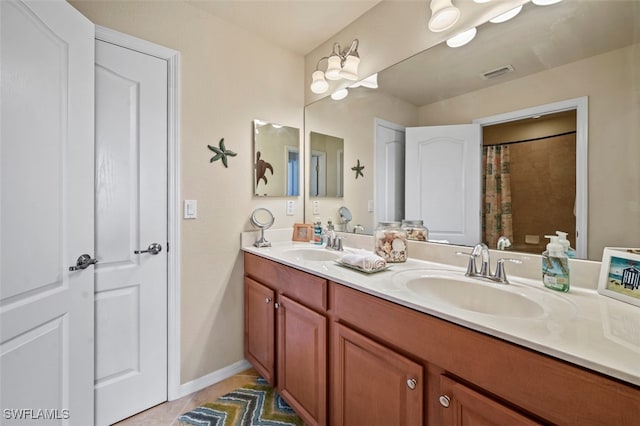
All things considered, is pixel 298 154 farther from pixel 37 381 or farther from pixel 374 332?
pixel 37 381


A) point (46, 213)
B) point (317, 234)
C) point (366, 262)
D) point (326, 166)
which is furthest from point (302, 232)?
point (46, 213)

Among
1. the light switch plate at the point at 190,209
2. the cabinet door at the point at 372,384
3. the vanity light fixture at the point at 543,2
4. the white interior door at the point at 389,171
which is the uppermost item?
the vanity light fixture at the point at 543,2

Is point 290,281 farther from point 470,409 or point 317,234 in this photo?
point 470,409

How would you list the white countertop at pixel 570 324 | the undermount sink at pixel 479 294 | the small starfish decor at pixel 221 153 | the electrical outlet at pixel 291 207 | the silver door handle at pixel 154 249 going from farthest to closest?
the electrical outlet at pixel 291 207 → the small starfish decor at pixel 221 153 → the silver door handle at pixel 154 249 → the undermount sink at pixel 479 294 → the white countertop at pixel 570 324

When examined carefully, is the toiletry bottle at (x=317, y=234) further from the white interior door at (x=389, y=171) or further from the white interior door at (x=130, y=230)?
the white interior door at (x=130, y=230)

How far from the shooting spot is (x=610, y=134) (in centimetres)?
93

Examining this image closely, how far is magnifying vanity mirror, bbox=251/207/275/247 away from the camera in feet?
6.18

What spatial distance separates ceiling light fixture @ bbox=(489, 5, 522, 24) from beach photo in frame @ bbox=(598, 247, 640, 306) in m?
0.98

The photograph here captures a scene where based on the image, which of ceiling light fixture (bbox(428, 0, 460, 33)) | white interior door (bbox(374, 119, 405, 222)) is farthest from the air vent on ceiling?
white interior door (bbox(374, 119, 405, 222))

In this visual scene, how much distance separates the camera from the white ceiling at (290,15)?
1.65 metres

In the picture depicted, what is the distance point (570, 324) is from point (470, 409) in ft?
1.10

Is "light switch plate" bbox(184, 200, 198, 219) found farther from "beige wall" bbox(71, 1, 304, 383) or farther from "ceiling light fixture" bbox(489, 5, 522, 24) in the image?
"ceiling light fixture" bbox(489, 5, 522, 24)

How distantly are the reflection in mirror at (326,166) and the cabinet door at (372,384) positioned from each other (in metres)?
1.18
